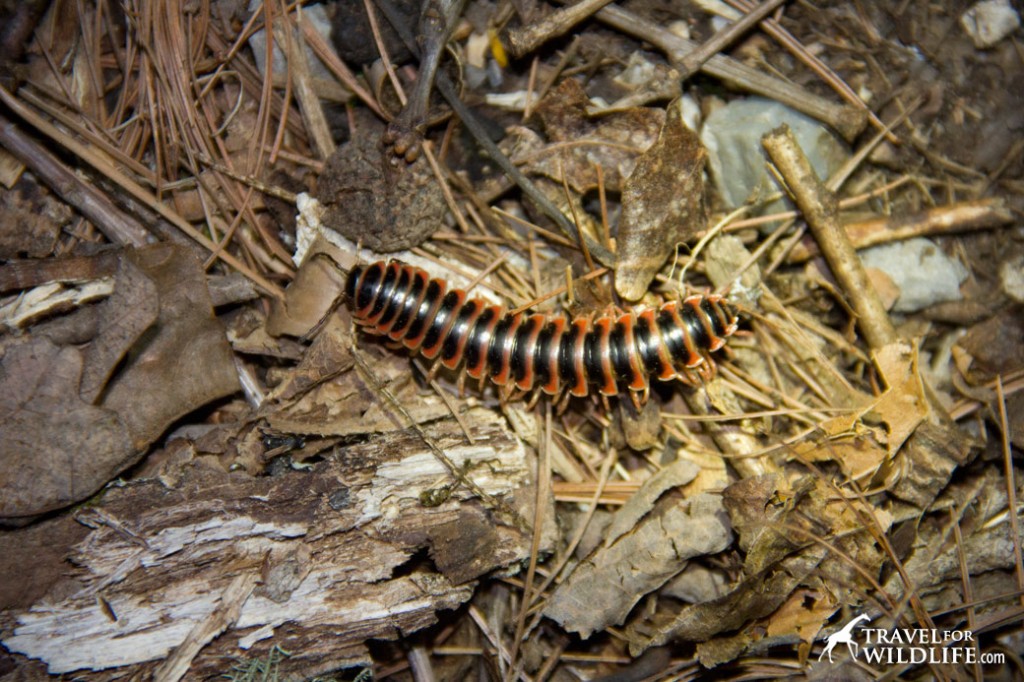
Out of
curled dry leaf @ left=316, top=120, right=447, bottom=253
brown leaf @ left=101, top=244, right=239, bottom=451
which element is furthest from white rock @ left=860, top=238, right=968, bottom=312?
brown leaf @ left=101, top=244, right=239, bottom=451

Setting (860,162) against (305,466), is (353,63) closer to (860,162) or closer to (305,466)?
Answer: (305,466)

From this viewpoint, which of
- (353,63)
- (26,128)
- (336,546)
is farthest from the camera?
(353,63)

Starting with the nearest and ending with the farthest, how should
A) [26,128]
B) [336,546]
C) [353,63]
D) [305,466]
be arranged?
1. [336,546]
2. [305,466]
3. [26,128]
4. [353,63]

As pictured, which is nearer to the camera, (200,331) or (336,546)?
(336,546)

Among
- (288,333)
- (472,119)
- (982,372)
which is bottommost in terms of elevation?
(982,372)

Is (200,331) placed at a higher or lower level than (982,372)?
higher

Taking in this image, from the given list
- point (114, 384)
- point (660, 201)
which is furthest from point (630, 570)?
point (114, 384)

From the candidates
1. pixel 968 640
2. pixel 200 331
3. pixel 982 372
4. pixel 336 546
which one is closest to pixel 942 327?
pixel 982 372
